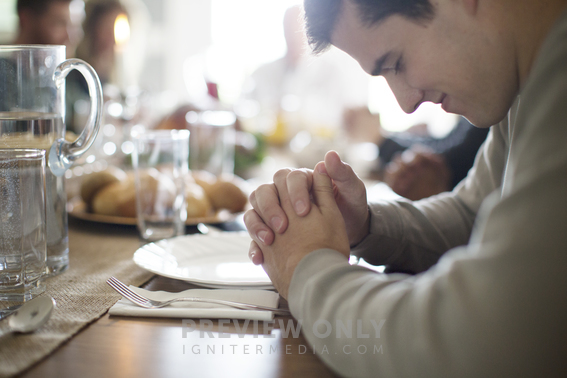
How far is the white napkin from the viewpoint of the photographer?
0.61 meters

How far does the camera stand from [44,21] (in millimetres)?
2746

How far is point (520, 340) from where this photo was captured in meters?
0.40

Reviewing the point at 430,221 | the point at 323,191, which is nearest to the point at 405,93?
the point at 323,191

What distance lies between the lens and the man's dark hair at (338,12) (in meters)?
0.60

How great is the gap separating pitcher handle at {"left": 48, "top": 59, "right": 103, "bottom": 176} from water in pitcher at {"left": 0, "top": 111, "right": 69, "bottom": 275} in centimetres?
1

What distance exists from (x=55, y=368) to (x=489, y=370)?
15.1 inches

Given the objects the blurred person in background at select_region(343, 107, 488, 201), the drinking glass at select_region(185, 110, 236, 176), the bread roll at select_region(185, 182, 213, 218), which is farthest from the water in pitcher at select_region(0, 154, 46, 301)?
the blurred person in background at select_region(343, 107, 488, 201)

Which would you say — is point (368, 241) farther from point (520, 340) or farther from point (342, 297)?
point (520, 340)

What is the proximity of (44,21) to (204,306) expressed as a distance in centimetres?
264

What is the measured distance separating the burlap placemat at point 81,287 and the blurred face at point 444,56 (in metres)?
0.45

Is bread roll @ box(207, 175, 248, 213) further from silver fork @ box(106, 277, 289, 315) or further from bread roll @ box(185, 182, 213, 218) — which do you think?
silver fork @ box(106, 277, 289, 315)

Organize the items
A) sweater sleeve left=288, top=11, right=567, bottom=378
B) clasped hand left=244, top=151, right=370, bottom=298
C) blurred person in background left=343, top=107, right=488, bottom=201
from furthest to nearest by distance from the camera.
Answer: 1. blurred person in background left=343, top=107, right=488, bottom=201
2. clasped hand left=244, top=151, right=370, bottom=298
3. sweater sleeve left=288, top=11, right=567, bottom=378

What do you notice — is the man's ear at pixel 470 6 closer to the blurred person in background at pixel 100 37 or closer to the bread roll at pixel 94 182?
the bread roll at pixel 94 182

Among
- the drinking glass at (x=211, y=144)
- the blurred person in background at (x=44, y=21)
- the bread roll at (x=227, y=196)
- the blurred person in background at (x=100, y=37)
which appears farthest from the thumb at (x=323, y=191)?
the blurred person in background at (x=100, y=37)
